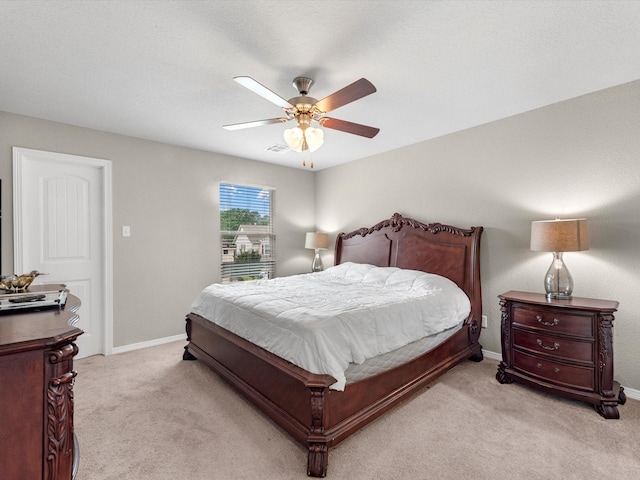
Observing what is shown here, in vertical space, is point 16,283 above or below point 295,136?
below

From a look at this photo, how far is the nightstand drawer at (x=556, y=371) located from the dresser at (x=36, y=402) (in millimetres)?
3074

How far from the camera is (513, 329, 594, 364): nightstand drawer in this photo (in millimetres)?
2383

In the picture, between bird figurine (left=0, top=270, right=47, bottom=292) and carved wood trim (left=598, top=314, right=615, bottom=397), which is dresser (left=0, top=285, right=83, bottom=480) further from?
carved wood trim (left=598, top=314, right=615, bottom=397)

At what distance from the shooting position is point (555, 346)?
251 cm

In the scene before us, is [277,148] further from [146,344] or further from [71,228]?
[146,344]

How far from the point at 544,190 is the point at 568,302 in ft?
3.64

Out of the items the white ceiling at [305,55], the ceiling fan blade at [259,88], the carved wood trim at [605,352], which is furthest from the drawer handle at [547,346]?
the ceiling fan blade at [259,88]

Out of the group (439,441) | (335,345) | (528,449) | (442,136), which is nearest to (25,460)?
(335,345)

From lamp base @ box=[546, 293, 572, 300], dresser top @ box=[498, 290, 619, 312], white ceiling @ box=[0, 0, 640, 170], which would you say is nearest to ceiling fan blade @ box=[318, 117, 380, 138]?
white ceiling @ box=[0, 0, 640, 170]

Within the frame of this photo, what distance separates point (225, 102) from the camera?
9.28ft

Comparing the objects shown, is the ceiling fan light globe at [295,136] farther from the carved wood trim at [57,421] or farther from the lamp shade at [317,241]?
the lamp shade at [317,241]

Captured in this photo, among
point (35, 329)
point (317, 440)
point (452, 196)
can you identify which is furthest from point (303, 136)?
point (452, 196)

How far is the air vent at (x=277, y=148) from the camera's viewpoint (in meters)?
4.12

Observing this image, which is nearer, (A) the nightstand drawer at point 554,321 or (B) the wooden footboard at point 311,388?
(B) the wooden footboard at point 311,388
